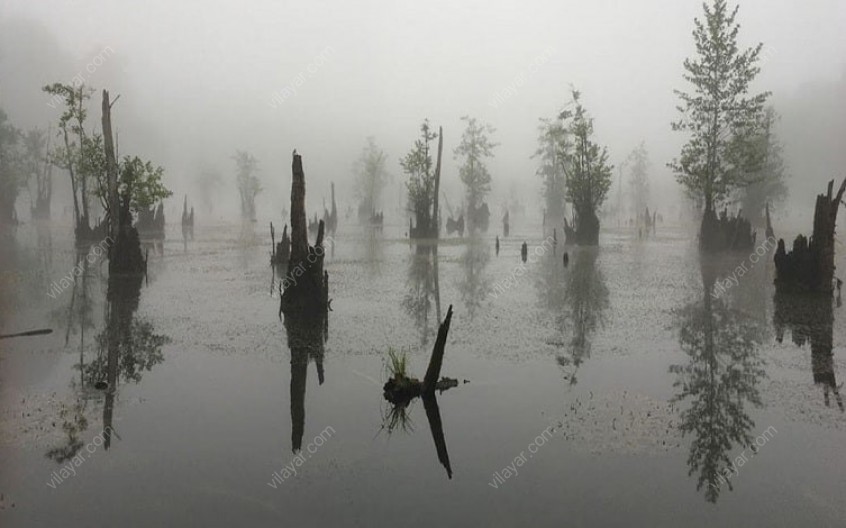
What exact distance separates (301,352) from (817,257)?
1562cm

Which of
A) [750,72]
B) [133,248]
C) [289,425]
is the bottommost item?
[289,425]

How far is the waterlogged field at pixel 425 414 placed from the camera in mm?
6535

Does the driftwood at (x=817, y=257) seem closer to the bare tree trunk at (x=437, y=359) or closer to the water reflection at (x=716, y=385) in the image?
the water reflection at (x=716, y=385)

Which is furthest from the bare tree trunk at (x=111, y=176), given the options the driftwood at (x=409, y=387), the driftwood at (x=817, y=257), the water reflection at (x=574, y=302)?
the driftwood at (x=817, y=257)

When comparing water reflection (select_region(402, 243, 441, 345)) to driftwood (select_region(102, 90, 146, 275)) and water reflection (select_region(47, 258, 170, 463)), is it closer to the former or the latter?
water reflection (select_region(47, 258, 170, 463))

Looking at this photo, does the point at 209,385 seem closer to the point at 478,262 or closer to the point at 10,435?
the point at 10,435

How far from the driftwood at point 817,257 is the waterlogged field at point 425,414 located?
1258 millimetres

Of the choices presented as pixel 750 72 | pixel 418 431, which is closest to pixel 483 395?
pixel 418 431

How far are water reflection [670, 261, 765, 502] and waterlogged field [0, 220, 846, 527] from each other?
0.04 meters

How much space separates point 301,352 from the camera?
1262 cm

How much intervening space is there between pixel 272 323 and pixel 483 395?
7135 mm

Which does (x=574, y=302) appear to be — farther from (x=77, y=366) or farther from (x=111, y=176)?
(x=111, y=176)

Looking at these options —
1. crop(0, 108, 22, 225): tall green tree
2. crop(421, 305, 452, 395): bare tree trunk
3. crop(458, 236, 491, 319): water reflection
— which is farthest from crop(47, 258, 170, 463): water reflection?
crop(0, 108, 22, 225): tall green tree

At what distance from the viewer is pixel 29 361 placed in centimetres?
1164
